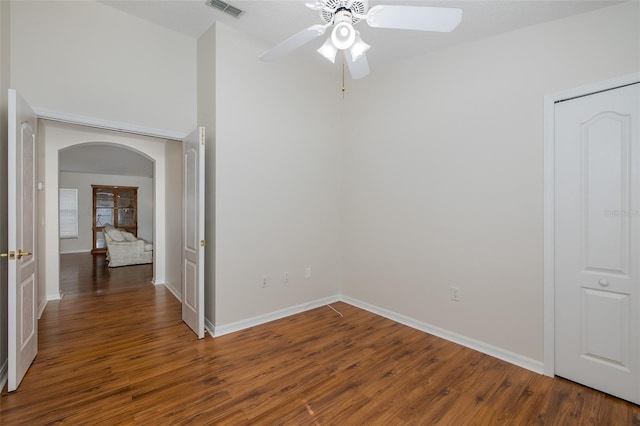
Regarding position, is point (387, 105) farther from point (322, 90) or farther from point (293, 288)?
point (293, 288)

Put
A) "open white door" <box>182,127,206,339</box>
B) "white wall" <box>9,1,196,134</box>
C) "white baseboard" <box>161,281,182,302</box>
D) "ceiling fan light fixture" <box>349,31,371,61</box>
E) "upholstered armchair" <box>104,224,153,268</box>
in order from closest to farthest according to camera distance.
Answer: "ceiling fan light fixture" <box>349,31,371,61</box>
"white wall" <box>9,1,196,134</box>
"open white door" <box>182,127,206,339</box>
"white baseboard" <box>161,281,182,302</box>
"upholstered armchair" <box>104,224,153,268</box>

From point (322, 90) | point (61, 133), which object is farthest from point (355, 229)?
point (61, 133)

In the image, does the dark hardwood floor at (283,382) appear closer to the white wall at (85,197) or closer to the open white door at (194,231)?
the open white door at (194,231)

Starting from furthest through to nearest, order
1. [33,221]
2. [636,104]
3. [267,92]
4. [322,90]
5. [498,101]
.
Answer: [322,90] < [267,92] < [498,101] < [33,221] < [636,104]

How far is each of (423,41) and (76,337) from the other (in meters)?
4.57

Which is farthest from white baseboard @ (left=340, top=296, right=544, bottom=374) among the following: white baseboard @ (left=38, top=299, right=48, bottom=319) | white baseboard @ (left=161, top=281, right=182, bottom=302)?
white baseboard @ (left=38, top=299, right=48, bottom=319)

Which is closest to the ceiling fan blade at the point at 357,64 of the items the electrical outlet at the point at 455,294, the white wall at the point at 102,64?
the white wall at the point at 102,64

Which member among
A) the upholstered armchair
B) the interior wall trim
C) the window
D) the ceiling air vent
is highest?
the ceiling air vent

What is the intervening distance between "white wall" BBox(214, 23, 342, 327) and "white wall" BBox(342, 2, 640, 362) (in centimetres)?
48

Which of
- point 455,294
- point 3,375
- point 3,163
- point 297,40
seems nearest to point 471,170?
point 455,294

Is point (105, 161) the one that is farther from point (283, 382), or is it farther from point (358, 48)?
point (358, 48)

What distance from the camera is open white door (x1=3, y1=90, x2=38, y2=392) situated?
1.96 metres

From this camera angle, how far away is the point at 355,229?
388 cm

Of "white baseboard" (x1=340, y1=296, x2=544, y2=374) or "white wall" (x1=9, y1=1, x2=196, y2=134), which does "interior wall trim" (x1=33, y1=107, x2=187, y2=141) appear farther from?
"white baseboard" (x1=340, y1=296, x2=544, y2=374)
